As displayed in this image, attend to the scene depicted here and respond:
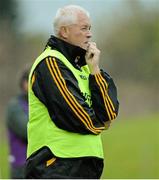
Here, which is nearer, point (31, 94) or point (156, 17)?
point (31, 94)

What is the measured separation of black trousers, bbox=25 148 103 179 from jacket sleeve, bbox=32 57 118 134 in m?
0.21

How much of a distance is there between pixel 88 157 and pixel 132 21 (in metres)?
11.9

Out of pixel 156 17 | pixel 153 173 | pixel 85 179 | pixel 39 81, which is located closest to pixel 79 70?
pixel 39 81

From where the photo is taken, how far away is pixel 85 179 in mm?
5797

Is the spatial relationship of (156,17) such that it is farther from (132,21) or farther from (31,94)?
(31,94)

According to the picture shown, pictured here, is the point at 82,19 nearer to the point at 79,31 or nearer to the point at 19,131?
the point at 79,31

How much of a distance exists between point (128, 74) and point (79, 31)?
10999 millimetres

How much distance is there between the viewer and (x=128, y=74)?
55.2ft

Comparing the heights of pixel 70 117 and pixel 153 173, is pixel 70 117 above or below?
above

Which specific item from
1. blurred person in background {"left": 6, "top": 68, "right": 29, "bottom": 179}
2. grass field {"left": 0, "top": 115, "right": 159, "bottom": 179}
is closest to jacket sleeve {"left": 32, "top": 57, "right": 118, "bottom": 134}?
blurred person in background {"left": 6, "top": 68, "right": 29, "bottom": 179}

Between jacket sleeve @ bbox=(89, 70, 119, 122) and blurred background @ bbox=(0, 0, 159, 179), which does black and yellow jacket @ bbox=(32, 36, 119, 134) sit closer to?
jacket sleeve @ bbox=(89, 70, 119, 122)

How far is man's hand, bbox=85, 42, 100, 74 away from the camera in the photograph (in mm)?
5859

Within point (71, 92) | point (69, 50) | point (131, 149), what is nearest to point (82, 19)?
point (69, 50)

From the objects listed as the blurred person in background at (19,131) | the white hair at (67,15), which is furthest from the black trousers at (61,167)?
the blurred person in background at (19,131)
